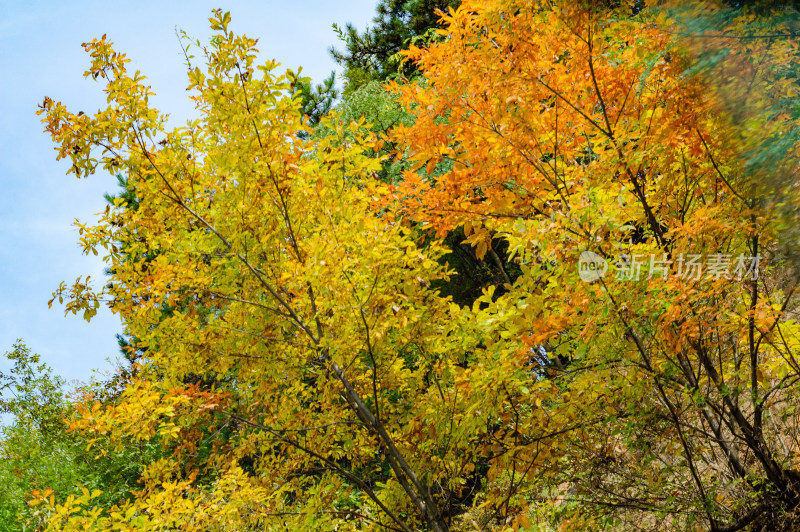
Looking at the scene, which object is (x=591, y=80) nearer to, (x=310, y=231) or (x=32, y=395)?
(x=310, y=231)

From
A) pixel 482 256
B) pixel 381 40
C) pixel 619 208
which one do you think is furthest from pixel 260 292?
pixel 381 40

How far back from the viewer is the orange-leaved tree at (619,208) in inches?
95.3

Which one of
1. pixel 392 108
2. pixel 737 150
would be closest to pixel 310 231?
pixel 737 150

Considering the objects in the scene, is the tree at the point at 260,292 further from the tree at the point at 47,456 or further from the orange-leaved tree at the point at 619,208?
the tree at the point at 47,456

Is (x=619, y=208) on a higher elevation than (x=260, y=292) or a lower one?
lower

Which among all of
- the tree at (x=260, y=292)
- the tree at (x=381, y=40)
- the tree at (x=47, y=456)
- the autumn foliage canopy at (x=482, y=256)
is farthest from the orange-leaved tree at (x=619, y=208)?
the tree at (x=381, y=40)

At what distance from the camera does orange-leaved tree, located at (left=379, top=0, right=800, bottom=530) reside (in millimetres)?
2422

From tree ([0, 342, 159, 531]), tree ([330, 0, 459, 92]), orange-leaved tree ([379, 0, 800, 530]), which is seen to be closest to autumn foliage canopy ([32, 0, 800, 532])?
orange-leaved tree ([379, 0, 800, 530])

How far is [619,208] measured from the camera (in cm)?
251

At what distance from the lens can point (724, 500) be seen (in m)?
3.90

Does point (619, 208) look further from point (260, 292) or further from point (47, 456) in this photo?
point (47, 456)

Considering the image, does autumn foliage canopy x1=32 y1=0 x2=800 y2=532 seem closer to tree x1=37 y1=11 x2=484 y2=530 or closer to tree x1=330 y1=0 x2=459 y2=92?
tree x1=37 y1=11 x2=484 y2=530

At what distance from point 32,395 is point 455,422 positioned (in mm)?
10585

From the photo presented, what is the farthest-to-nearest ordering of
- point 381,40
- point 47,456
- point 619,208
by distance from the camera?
point 381,40, point 47,456, point 619,208
